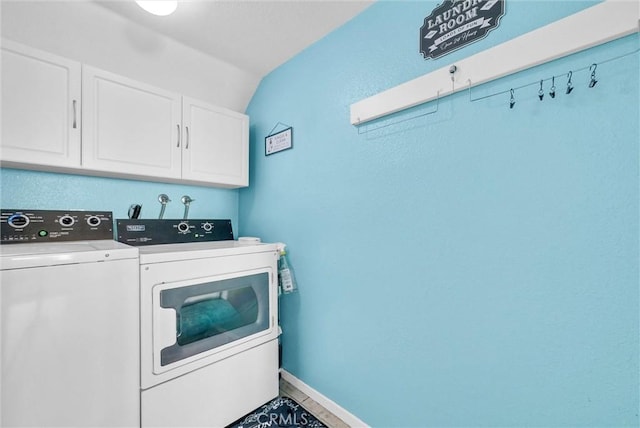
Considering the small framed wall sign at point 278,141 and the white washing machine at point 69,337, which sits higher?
the small framed wall sign at point 278,141

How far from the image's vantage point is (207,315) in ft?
4.97

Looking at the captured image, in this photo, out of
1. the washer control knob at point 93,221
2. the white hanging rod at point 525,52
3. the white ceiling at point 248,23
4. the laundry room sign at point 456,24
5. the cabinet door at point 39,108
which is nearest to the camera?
the white hanging rod at point 525,52

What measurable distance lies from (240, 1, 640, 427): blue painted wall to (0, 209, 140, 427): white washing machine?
3.36 ft

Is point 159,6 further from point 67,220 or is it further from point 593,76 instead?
point 593,76

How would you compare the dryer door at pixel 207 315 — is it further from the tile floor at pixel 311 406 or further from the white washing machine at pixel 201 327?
the tile floor at pixel 311 406

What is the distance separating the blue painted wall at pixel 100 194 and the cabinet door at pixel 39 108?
31cm

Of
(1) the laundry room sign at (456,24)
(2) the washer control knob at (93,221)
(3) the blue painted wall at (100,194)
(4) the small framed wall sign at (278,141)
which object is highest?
(1) the laundry room sign at (456,24)

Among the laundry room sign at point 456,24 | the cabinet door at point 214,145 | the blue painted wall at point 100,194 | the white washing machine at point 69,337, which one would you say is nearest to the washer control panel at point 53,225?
the blue painted wall at point 100,194

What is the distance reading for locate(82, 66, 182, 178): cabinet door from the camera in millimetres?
→ 1471

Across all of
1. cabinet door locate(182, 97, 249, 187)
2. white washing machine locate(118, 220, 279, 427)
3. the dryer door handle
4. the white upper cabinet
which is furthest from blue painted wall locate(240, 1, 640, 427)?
the dryer door handle

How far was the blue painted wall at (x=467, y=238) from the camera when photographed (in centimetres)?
84

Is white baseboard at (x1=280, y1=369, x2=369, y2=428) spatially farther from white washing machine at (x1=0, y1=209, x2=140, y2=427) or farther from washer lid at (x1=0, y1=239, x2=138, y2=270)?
washer lid at (x1=0, y1=239, x2=138, y2=270)

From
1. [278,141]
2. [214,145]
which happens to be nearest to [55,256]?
[214,145]

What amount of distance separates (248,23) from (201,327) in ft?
6.06
